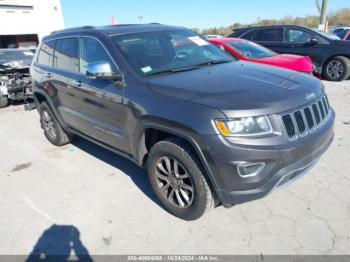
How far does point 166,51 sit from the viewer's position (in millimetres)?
3584

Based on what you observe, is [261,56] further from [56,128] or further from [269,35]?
[56,128]

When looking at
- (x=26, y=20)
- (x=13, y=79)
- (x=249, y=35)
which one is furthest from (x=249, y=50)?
(x=26, y=20)

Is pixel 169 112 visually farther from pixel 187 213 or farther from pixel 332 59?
pixel 332 59

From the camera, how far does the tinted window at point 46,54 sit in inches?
185

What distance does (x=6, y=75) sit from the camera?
26.8ft

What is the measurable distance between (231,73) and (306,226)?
1.65 metres

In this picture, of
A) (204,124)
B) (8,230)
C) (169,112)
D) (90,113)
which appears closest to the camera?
(204,124)

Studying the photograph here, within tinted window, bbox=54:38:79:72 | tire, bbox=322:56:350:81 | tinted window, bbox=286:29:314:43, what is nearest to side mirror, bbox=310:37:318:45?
tinted window, bbox=286:29:314:43

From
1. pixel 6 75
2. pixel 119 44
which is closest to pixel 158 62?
pixel 119 44

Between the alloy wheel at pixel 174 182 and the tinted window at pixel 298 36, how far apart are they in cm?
802

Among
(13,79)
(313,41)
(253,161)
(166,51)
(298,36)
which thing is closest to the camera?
(253,161)

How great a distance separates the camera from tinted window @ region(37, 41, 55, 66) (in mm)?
4703

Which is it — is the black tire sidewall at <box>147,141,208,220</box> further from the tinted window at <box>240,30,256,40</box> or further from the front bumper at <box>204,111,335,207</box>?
the tinted window at <box>240,30,256,40</box>

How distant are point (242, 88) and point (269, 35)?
7868 millimetres
